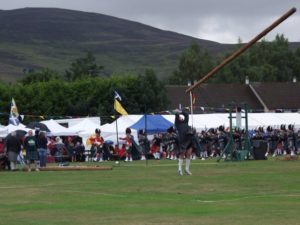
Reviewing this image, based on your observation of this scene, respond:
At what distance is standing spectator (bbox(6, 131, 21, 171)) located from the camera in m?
31.8

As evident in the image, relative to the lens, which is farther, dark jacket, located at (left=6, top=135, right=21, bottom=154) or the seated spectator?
the seated spectator

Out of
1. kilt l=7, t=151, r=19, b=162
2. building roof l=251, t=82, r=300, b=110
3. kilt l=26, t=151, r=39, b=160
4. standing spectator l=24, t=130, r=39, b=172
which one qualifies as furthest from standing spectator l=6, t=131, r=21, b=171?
building roof l=251, t=82, r=300, b=110

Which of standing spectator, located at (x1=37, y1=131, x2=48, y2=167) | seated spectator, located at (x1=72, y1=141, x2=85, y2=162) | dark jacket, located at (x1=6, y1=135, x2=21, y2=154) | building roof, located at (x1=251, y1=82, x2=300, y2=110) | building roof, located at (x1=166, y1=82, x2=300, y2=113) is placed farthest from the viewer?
building roof, located at (x1=251, y1=82, x2=300, y2=110)

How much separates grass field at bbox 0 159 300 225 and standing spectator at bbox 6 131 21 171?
23.9ft

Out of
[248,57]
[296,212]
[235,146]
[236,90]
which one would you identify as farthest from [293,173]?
[248,57]

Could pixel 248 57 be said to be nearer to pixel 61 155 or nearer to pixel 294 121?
pixel 294 121

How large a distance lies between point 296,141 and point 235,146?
11.7 metres

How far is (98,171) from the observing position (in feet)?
92.7

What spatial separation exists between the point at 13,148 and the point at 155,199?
1629 centimetres

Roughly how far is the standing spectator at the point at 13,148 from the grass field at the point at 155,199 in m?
7.29

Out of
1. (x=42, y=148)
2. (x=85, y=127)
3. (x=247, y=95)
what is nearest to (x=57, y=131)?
(x=85, y=127)

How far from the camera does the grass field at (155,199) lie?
1320 centimetres

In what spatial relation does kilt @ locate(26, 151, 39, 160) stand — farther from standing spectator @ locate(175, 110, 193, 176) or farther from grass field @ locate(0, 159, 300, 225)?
standing spectator @ locate(175, 110, 193, 176)

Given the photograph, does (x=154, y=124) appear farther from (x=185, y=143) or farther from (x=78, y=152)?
(x=185, y=143)
